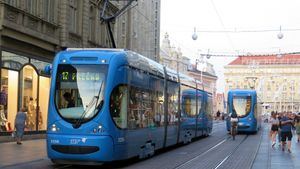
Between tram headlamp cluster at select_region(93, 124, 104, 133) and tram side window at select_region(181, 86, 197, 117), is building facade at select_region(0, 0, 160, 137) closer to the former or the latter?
tram side window at select_region(181, 86, 197, 117)

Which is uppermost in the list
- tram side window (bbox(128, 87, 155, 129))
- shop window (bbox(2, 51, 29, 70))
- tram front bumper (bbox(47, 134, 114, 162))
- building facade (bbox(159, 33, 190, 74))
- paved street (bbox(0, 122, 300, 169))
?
building facade (bbox(159, 33, 190, 74))

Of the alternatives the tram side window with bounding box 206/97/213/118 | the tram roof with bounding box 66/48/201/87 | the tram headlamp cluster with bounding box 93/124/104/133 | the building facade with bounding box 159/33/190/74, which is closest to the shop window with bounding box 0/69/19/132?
the tram roof with bounding box 66/48/201/87

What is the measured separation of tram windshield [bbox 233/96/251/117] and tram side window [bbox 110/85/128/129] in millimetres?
24283

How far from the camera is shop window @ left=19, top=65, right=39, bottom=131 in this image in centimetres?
2766

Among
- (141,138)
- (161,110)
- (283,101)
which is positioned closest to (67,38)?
(161,110)

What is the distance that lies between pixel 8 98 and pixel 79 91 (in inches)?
452

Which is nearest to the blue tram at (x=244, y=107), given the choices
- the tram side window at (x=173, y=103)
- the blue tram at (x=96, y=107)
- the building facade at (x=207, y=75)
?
the tram side window at (x=173, y=103)

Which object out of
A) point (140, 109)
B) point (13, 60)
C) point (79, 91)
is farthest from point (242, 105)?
point (79, 91)

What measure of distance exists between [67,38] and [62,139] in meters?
17.7

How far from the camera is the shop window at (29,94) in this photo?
90.7ft

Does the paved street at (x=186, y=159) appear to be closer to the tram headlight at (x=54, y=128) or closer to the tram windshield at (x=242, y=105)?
the tram headlight at (x=54, y=128)

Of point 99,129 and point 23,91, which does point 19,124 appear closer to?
point 23,91

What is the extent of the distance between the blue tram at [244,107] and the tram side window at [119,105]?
2405 cm

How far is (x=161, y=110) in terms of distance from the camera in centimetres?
2094
